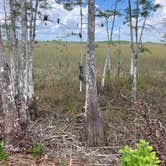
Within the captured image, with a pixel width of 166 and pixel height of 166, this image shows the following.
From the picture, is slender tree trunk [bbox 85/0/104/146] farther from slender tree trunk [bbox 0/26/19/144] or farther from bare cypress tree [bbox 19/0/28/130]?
slender tree trunk [bbox 0/26/19/144]

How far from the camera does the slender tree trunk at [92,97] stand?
333 inches

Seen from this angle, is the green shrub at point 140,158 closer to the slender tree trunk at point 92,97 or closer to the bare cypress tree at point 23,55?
the bare cypress tree at point 23,55

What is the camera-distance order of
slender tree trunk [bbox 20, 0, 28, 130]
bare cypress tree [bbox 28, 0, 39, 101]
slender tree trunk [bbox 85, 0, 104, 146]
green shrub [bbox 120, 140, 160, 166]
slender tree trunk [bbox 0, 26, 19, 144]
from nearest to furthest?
green shrub [bbox 120, 140, 160, 166]
slender tree trunk [bbox 0, 26, 19, 144]
slender tree trunk [bbox 20, 0, 28, 130]
slender tree trunk [bbox 85, 0, 104, 146]
bare cypress tree [bbox 28, 0, 39, 101]

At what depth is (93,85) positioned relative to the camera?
850 cm

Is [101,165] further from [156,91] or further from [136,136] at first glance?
[156,91]

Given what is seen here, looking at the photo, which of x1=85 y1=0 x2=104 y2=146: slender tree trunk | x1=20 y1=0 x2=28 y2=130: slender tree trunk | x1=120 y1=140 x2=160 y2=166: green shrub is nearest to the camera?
x1=120 y1=140 x2=160 y2=166: green shrub

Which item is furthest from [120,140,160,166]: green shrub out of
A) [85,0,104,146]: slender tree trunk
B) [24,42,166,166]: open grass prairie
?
[85,0,104,146]: slender tree trunk

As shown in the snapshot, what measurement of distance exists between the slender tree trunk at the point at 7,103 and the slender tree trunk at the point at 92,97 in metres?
2.10

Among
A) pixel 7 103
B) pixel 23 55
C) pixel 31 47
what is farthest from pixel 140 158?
pixel 31 47

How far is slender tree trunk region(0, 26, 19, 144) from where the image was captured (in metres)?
6.46

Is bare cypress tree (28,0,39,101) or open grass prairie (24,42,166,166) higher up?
bare cypress tree (28,0,39,101)

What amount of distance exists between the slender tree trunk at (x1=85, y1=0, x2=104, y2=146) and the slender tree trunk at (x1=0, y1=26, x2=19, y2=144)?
210cm

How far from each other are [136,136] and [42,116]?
3958mm

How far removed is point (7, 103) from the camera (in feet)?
21.8
